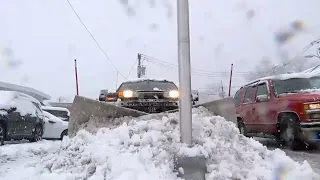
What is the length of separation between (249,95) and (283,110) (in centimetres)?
219

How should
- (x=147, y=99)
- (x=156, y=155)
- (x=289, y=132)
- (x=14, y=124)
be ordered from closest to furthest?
(x=156, y=155), (x=147, y=99), (x=289, y=132), (x=14, y=124)

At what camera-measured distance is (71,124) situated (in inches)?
227

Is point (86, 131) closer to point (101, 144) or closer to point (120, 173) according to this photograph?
point (101, 144)

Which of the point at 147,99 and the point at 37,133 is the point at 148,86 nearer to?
the point at 147,99

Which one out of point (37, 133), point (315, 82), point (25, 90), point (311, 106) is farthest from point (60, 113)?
point (25, 90)

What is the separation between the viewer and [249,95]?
10.1 meters

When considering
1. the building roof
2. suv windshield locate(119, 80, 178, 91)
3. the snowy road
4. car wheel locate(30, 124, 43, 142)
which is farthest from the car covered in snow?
the building roof

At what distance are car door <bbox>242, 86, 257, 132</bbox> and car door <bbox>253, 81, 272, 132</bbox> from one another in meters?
0.24

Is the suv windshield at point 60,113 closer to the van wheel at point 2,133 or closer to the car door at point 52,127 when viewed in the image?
the car door at point 52,127

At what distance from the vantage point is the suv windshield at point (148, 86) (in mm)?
7875

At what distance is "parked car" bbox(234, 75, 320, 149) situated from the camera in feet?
23.6

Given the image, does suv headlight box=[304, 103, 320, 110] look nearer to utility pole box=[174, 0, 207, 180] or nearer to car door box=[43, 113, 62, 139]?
utility pole box=[174, 0, 207, 180]

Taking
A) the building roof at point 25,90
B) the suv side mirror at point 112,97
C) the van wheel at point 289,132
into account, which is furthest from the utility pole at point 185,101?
the building roof at point 25,90

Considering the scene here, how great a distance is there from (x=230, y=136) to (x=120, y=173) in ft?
6.06
